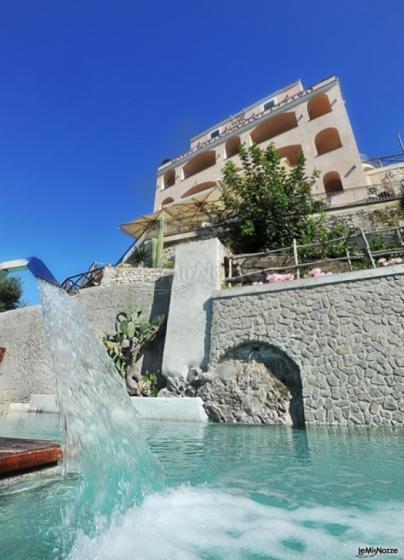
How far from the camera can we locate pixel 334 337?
680cm

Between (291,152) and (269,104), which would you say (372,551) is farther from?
(269,104)

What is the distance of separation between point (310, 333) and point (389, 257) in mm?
3804

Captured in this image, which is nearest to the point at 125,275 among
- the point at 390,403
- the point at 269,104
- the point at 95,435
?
the point at 390,403

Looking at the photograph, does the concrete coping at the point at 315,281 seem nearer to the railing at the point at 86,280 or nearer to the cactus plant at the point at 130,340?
the cactus plant at the point at 130,340

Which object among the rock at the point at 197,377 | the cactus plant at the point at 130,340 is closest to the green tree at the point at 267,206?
the cactus plant at the point at 130,340

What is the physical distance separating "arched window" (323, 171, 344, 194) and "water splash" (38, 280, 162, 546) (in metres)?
18.6

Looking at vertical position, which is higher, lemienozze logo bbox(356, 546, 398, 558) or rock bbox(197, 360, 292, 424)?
rock bbox(197, 360, 292, 424)

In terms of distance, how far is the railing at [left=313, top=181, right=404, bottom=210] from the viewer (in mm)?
14258

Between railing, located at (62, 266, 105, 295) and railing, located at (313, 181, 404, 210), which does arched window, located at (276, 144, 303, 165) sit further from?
railing, located at (62, 266, 105, 295)

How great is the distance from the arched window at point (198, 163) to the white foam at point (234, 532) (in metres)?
26.0

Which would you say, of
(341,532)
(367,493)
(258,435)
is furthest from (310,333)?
(341,532)

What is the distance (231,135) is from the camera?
23.7 metres

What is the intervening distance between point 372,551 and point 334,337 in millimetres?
5658

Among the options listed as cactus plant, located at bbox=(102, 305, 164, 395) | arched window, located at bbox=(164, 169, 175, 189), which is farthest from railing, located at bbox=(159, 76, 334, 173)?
cactus plant, located at bbox=(102, 305, 164, 395)
